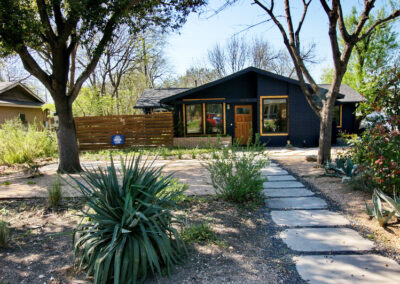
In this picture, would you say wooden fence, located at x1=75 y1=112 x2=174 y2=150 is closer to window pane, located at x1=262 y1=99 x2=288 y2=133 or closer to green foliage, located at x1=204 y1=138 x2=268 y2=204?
window pane, located at x1=262 y1=99 x2=288 y2=133

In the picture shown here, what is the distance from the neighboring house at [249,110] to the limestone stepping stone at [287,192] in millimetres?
6816

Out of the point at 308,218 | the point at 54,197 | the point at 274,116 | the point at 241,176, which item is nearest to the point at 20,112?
the point at 274,116

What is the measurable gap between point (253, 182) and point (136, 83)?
27104 millimetres

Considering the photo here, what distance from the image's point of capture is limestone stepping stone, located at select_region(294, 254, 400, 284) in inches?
82.6

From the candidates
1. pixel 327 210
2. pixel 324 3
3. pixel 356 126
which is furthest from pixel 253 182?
pixel 356 126

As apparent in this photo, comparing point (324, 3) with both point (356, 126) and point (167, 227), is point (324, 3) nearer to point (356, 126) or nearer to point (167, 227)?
point (167, 227)

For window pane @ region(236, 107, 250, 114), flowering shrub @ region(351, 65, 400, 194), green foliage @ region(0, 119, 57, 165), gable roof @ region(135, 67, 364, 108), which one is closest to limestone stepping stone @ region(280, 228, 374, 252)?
flowering shrub @ region(351, 65, 400, 194)

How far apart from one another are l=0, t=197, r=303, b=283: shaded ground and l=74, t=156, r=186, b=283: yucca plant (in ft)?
0.60

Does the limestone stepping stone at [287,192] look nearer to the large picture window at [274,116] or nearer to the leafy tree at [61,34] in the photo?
the leafy tree at [61,34]

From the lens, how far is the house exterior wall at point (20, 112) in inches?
719

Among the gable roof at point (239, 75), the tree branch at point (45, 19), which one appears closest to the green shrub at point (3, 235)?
the tree branch at point (45, 19)

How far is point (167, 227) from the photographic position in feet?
7.82

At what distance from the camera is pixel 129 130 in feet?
41.3

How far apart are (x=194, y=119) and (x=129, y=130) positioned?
10.8ft
